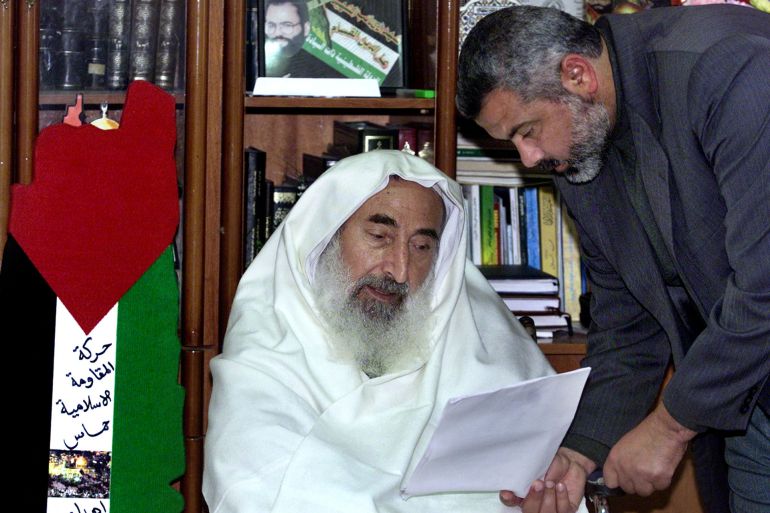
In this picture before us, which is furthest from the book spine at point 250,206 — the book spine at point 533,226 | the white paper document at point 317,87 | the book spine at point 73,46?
the book spine at point 533,226

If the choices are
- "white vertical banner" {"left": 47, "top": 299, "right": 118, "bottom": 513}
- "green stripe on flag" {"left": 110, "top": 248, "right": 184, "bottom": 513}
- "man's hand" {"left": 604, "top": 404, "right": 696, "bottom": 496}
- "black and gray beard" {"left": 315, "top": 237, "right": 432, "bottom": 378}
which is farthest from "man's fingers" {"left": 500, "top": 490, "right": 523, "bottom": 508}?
"white vertical banner" {"left": 47, "top": 299, "right": 118, "bottom": 513}

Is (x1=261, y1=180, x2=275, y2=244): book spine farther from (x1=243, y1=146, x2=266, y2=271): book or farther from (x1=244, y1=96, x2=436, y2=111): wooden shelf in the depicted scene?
(x1=244, y1=96, x2=436, y2=111): wooden shelf

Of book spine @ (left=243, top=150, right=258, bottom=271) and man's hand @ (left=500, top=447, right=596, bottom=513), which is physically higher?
book spine @ (left=243, top=150, right=258, bottom=271)

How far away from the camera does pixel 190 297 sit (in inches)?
124

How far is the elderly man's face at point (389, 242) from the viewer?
2922 millimetres

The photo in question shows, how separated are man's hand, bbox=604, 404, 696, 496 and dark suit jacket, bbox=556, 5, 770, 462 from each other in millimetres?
63

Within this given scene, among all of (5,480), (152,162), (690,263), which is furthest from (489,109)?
(5,480)

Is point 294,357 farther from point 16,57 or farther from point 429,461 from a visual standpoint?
point 16,57

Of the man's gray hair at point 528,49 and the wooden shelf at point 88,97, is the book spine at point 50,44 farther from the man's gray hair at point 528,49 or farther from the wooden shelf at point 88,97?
the man's gray hair at point 528,49

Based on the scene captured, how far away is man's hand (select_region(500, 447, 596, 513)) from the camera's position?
2.55 metres

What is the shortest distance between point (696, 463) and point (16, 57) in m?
2.13

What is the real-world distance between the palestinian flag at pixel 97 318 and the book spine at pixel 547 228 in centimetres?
126

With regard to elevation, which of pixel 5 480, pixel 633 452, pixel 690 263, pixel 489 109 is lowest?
pixel 5 480

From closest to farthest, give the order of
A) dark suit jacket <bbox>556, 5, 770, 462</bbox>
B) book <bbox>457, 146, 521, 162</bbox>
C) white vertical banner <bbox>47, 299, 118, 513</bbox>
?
1. dark suit jacket <bbox>556, 5, 770, 462</bbox>
2. white vertical banner <bbox>47, 299, 118, 513</bbox>
3. book <bbox>457, 146, 521, 162</bbox>
